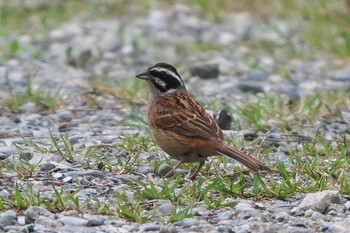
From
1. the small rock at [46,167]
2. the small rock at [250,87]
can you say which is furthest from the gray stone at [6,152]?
the small rock at [250,87]

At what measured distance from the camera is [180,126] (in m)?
7.97

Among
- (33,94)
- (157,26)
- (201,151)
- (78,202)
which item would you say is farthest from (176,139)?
(157,26)

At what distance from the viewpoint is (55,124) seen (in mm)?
9906

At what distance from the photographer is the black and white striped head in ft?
28.1

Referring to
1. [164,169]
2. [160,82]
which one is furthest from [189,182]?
[160,82]

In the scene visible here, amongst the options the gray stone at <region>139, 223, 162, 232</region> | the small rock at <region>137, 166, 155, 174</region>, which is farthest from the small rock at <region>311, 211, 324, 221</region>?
the small rock at <region>137, 166, 155, 174</region>

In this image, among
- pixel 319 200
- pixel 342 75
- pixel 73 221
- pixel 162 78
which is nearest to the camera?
pixel 73 221

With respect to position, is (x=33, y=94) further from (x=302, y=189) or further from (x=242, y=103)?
(x=302, y=189)

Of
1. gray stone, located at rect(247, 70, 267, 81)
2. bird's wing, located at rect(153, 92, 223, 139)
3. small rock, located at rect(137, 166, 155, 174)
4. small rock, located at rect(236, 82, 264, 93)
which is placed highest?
bird's wing, located at rect(153, 92, 223, 139)

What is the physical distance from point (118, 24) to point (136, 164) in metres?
7.66

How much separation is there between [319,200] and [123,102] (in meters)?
4.39

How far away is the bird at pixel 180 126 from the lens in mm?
7598

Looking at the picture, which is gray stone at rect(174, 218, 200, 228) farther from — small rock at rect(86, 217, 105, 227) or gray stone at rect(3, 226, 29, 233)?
gray stone at rect(3, 226, 29, 233)

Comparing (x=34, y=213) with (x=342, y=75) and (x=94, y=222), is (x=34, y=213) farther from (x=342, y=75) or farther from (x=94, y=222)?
(x=342, y=75)
